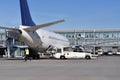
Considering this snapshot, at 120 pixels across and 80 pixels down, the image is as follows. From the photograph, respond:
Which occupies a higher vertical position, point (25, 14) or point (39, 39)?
point (25, 14)

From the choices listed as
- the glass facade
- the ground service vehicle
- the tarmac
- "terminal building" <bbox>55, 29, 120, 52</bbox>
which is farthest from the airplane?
the glass facade

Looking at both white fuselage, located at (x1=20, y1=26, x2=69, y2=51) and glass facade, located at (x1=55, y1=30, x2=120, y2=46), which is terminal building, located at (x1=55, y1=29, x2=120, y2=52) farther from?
white fuselage, located at (x1=20, y1=26, x2=69, y2=51)

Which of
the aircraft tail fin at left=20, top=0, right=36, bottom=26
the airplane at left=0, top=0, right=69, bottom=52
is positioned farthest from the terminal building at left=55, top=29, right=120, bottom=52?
the aircraft tail fin at left=20, top=0, right=36, bottom=26

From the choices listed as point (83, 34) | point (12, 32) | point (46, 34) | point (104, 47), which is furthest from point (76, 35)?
point (12, 32)

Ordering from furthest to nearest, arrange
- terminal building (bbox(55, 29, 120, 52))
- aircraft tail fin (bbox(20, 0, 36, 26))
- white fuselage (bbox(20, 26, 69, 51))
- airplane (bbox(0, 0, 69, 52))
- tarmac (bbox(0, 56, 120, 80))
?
terminal building (bbox(55, 29, 120, 52)) → aircraft tail fin (bbox(20, 0, 36, 26)) → white fuselage (bbox(20, 26, 69, 51)) → airplane (bbox(0, 0, 69, 52)) → tarmac (bbox(0, 56, 120, 80))

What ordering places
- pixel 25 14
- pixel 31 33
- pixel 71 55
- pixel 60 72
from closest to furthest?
1. pixel 60 72
2. pixel 31 33
3. pixel 25 14
4. pixel 71 55

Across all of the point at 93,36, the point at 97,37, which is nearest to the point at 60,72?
the point at 93,36

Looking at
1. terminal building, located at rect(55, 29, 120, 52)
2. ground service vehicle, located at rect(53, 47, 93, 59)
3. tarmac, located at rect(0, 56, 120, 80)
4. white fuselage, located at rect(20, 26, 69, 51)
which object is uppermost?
terminal building, located at rect(55, 29, 120, 52)

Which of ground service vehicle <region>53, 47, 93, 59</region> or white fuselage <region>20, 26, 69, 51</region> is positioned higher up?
white fuselage <region>20, 26, 69, 51</region>

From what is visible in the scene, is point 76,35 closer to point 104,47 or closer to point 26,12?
point 104,47

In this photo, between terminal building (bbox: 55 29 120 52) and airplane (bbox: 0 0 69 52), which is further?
terminal building (bbox: 55 29 120 52)

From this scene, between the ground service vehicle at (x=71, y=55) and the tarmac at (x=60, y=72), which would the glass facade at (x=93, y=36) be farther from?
the tarmac at (x=60, y=72)

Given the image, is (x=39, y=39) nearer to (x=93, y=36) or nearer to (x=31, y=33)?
(x=31, y=33)

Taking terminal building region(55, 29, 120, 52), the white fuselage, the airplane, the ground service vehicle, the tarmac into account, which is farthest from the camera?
terminal building region(55, 29, 120, 52)
